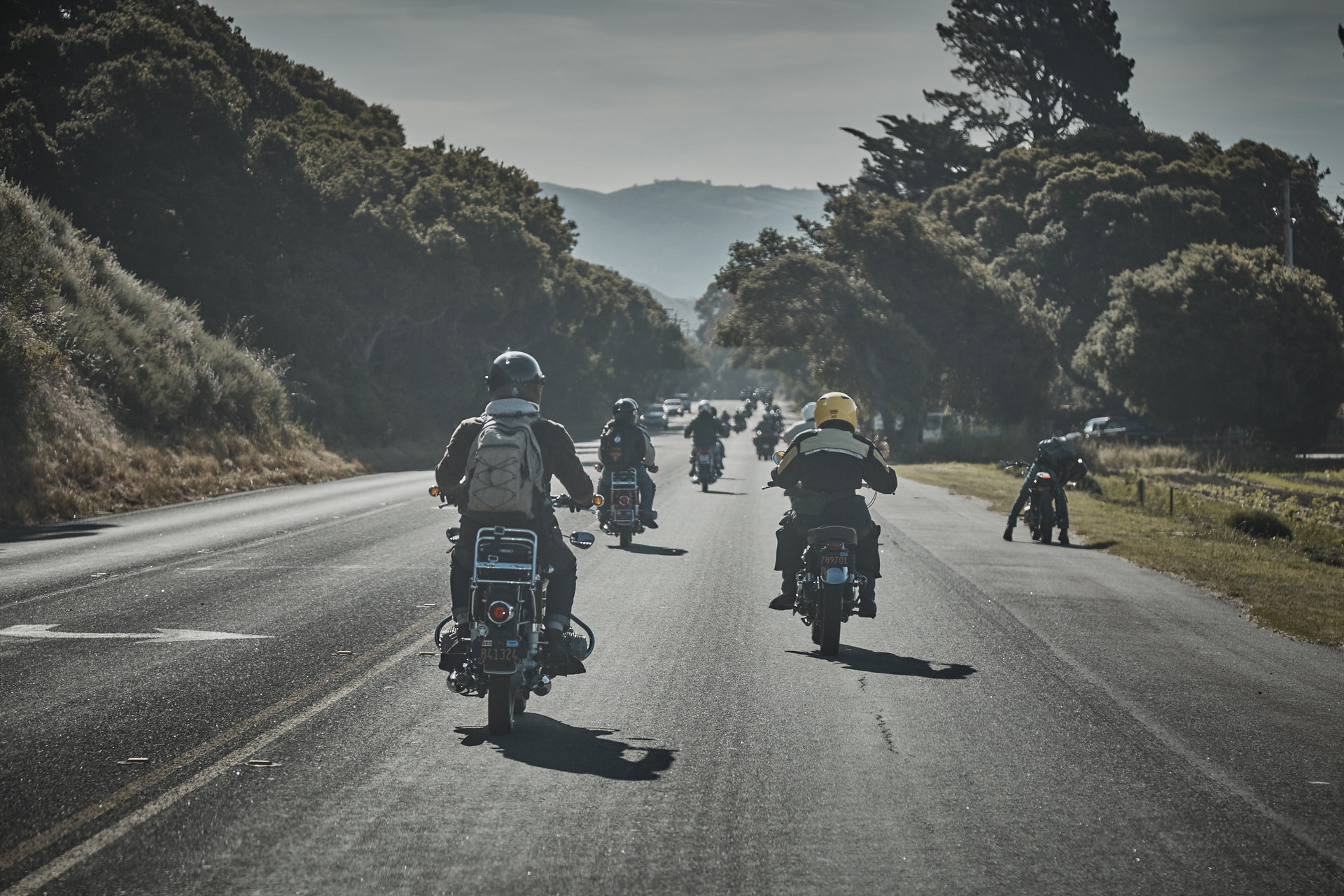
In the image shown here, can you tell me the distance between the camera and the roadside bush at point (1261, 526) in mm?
20844

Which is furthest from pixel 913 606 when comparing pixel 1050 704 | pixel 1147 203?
pixel 1147 203

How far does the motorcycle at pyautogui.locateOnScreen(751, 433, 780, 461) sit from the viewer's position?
139 ft

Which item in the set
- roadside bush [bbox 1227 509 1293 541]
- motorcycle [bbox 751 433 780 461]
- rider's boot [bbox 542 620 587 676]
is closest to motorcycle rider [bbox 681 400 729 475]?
roadside bush [bbox 1227 509 1293 541]

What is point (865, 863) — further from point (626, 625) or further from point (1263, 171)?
point (1263, 171)

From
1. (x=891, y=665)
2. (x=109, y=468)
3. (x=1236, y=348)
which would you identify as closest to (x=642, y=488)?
(x=891, y=665)

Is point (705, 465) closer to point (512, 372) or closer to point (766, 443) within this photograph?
point (766, 443)

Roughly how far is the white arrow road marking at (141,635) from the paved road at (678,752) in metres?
0.11

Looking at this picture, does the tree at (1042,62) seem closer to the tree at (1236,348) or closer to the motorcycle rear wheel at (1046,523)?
the tree at (1236,348)

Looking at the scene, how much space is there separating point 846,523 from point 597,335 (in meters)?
78.5

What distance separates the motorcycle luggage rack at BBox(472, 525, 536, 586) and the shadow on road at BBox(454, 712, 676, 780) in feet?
2.80

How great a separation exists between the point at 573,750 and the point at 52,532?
550 inches

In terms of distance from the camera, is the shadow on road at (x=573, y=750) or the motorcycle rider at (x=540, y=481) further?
the motorcycle rider at (x=540, y=481)

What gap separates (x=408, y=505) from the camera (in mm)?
22734

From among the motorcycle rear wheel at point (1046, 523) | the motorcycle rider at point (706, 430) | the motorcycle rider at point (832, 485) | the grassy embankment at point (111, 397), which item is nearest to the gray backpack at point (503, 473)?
the motorcycle rider at point (832, 485)
